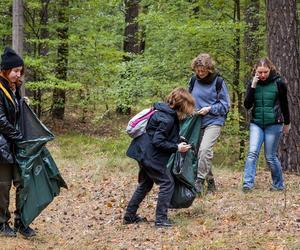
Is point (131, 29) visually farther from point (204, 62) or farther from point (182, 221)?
point (182, 221)

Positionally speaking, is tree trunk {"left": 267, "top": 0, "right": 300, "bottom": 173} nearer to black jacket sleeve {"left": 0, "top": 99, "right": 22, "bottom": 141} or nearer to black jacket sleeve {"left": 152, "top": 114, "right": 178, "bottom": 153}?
black jacket sleeve {"left": 152, "top": 114, "right": 178, "bottom": 153}

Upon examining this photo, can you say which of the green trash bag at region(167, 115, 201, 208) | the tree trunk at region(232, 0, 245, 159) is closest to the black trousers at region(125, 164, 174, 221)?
the green trash bag at region(167, 115, 201, 208)

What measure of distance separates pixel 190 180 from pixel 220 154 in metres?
7.47

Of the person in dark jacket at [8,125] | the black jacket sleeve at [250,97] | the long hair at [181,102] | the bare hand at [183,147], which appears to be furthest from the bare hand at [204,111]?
the person in dark jacket at [8,125]

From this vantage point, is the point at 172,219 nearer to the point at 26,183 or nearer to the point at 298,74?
the point at 26,183

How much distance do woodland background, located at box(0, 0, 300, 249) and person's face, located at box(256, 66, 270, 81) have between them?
172cm

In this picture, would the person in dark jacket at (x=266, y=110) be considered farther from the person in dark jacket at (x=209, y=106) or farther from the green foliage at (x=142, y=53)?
the green foliage at (x=142, y=53)

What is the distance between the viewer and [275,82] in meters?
7.28

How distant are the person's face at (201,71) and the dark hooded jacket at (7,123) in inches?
102

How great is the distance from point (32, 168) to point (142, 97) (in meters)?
6.88

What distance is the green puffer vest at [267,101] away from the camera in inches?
286

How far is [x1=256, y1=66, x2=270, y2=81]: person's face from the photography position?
715 cm

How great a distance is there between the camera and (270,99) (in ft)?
23.8

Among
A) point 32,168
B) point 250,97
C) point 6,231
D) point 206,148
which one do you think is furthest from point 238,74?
point 6,231
